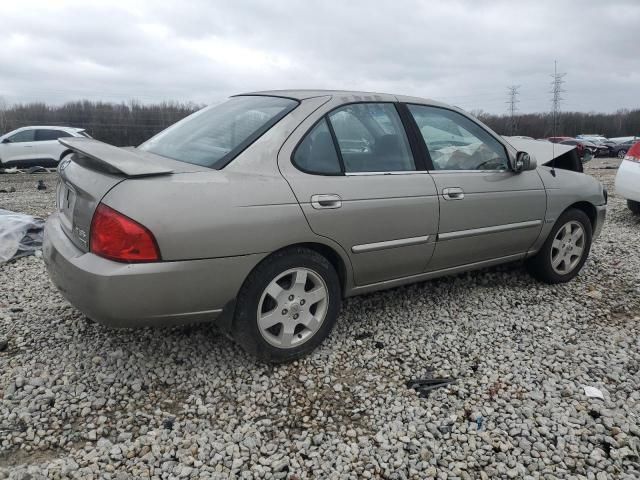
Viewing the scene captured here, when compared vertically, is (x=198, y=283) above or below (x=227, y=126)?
below

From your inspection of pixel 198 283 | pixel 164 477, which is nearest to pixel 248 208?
pixel 198 283

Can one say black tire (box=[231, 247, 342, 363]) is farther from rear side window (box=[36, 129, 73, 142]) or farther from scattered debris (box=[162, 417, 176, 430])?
rear side window (box=[36, 129, 73, 142])

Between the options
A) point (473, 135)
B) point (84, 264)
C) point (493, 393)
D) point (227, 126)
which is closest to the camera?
point (84, 264)

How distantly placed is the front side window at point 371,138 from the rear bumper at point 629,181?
17.8 ft

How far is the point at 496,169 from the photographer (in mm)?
3824

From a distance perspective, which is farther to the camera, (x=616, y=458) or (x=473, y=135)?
(x=473, y=135)

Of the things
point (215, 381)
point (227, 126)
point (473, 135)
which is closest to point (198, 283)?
point (215, 381)

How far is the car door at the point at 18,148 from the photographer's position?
1559 cm

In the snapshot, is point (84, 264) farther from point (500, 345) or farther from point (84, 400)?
point (500, 345)

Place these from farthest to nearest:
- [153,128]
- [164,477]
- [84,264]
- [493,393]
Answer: [153,128]
[493,393]
[84,264]
[164,477]

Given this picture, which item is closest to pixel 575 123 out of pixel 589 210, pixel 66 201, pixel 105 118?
pixel 105 118

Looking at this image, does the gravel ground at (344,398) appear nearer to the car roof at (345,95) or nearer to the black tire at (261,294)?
the black tire at (261,294)

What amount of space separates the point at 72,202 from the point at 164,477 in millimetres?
1538

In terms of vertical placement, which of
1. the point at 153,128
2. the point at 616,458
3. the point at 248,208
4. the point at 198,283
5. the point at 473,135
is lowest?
the point at 616,458
